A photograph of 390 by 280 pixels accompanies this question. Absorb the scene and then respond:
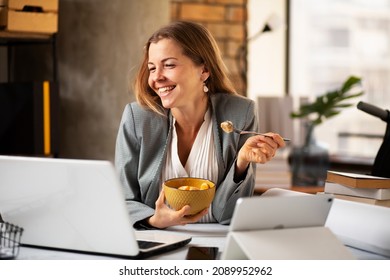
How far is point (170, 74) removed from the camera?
184cm

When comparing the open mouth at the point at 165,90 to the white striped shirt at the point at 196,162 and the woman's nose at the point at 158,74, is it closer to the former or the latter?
the woman's nose at the point at 158,74

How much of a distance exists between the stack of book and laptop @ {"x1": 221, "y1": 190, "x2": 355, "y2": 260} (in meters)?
0.39

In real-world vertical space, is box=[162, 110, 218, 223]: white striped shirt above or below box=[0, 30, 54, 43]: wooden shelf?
below

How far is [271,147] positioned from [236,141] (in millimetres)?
275

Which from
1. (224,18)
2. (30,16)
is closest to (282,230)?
(30,16)

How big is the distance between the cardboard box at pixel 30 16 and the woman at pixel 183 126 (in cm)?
129

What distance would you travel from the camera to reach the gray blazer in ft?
6.01

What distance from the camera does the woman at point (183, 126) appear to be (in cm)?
183

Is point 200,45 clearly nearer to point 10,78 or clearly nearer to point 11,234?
point 11,234

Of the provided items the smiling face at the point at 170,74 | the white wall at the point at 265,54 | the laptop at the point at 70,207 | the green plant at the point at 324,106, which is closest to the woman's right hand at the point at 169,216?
the laptop at the point at 70,207

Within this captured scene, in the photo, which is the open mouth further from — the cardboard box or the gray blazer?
the cardboard box

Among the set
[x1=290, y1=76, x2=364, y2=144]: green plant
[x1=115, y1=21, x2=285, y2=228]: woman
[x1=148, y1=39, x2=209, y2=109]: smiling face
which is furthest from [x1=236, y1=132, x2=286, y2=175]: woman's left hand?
[x1=290, y1=76, x2=364, y2=144]: green plant

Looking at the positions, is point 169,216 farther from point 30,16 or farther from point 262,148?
point 30,16

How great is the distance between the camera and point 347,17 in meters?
4.54
